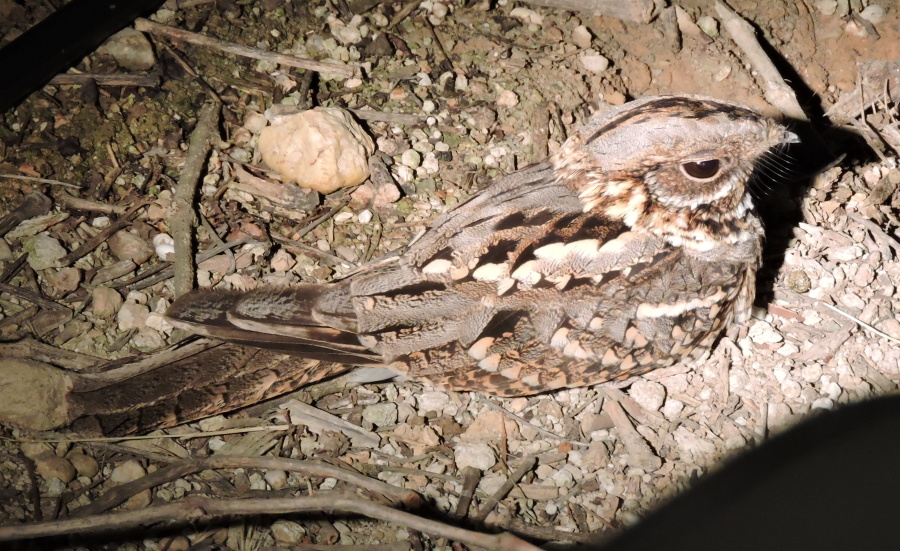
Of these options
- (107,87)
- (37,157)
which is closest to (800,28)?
(107,87)

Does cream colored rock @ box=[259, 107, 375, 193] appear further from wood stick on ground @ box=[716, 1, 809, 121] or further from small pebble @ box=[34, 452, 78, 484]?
wood stick on ground @ box=[716, 1, 809, 121]

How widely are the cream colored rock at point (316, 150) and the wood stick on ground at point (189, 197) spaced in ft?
0.76

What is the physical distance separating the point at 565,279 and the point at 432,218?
2.79 ft

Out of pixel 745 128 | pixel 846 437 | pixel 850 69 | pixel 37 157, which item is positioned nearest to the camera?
pixel 745 128

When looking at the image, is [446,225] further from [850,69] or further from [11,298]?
[850,69]

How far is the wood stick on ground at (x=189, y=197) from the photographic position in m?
2.75

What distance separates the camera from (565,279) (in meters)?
2.31

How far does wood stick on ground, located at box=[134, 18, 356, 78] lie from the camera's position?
127 inches

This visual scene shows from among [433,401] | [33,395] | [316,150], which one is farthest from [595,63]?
[33,395]

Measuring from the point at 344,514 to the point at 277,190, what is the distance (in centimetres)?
130

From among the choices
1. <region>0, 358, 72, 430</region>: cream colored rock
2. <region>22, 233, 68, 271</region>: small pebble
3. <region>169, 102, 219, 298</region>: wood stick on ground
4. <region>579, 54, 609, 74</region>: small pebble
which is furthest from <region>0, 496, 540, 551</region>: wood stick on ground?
<region>579, 54, 609, 74</region>: small pebble

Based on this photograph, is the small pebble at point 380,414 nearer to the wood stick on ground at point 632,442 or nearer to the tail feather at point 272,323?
the tail feather at point 272,323

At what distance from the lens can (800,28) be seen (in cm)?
345

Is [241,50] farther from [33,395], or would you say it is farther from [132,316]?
[33,395]
